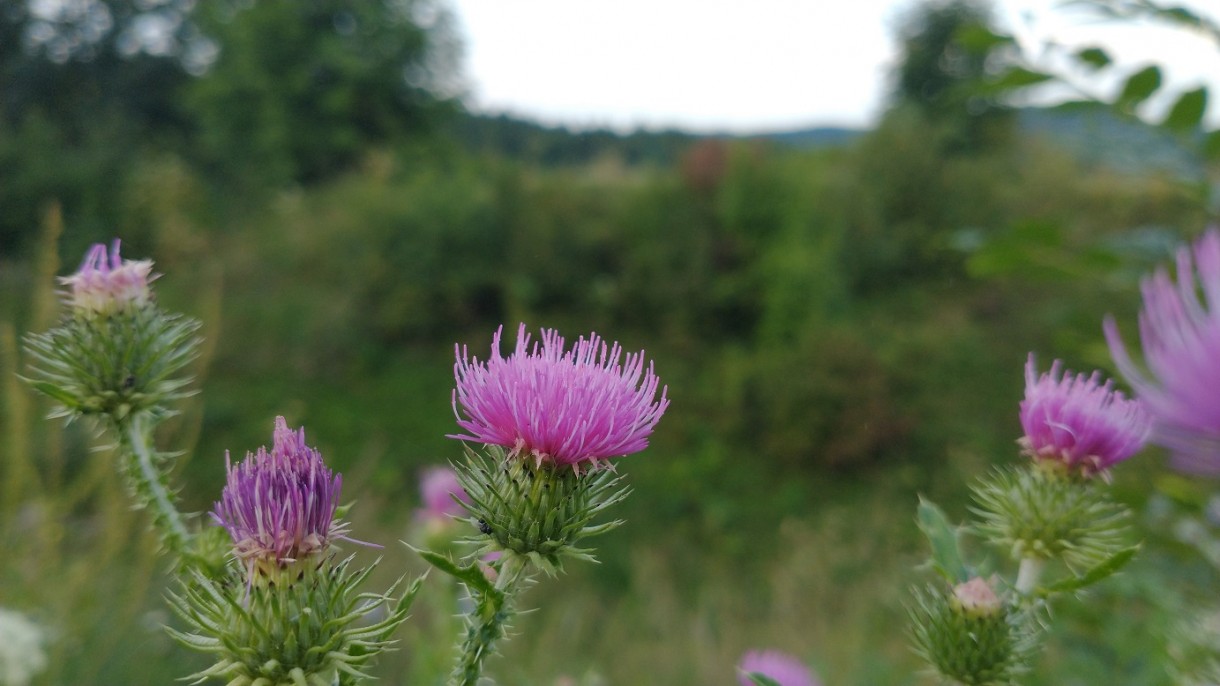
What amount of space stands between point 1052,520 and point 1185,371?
2.30ft

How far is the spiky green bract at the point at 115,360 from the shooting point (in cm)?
113

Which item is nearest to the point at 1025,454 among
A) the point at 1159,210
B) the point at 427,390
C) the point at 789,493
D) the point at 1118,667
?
the point at 1118,667

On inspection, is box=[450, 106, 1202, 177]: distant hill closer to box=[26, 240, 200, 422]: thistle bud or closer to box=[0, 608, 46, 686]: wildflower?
box=[26, 240, 200, 422]: thistle bud

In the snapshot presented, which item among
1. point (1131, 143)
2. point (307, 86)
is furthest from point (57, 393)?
point (307, 86)

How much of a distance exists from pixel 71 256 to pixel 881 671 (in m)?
10.8

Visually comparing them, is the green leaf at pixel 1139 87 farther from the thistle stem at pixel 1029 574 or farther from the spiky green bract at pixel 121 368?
the spiky green bract at pixel 121 368

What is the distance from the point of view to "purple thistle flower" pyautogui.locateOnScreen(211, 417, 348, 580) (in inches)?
34.8

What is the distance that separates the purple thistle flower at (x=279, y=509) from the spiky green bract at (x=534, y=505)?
0.58 feet

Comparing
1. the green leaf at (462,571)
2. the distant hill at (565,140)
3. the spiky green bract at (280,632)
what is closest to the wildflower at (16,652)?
the spiky green bract at (280,632)

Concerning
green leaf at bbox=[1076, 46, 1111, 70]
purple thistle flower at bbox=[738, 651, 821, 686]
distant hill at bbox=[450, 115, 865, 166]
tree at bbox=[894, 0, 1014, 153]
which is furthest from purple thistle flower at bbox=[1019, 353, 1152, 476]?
distant hill at bbox=[450, 115, 865, 166]

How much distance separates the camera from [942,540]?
3.34 feet

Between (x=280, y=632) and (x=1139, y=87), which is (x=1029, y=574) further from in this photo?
(x=1139, y=87)

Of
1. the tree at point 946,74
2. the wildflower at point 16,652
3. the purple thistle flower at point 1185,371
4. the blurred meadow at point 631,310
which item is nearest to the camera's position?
the purple thistle flower at point 1185,371

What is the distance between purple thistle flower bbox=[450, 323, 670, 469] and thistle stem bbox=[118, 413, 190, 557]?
345 millimetres
